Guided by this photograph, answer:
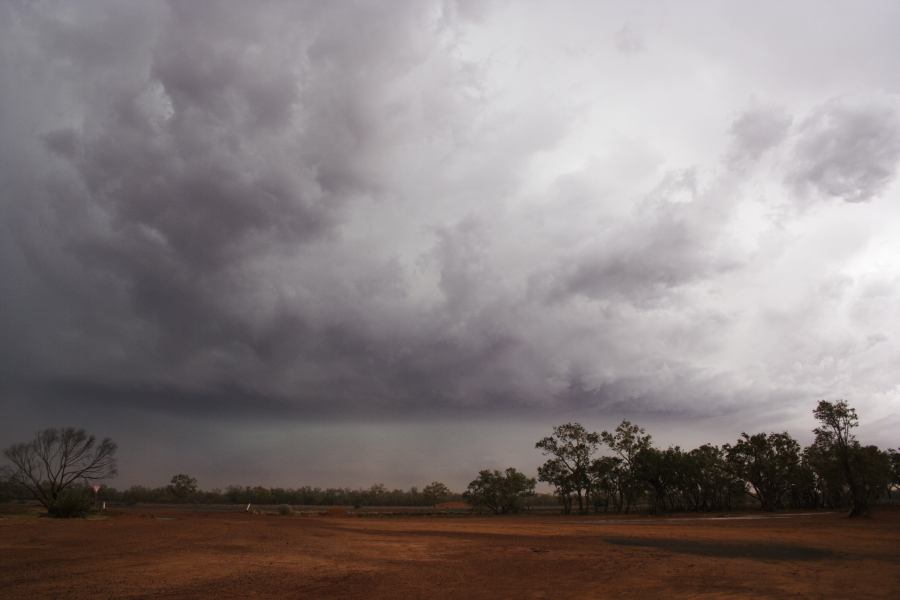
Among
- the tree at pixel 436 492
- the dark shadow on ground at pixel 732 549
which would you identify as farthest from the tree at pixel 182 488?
the dark shadow on ground at pixel 732 549

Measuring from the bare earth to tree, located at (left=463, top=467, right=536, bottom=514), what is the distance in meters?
49.1

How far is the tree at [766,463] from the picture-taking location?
203ft

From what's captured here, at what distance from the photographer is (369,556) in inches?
836

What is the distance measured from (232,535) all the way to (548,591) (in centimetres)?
2199

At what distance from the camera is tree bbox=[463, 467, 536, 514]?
3004 inches

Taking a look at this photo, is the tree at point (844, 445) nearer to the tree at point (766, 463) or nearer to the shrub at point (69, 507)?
the tree at point (766, 463)

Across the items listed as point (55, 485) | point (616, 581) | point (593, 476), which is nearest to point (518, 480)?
point (593, 476)

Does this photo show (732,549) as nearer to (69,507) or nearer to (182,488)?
(69,507)

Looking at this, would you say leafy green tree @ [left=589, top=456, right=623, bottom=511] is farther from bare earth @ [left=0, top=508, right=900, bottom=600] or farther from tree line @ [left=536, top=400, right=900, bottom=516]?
bare earth @ [left=0, top=508, right=900, bottom=600]

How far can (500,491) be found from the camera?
76.5 m

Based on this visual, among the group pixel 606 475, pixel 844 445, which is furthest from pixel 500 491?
pixel 844 445

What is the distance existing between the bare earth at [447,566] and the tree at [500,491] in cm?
4906

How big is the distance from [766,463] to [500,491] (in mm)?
34697

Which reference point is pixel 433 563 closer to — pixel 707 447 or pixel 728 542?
pixel 728 542
